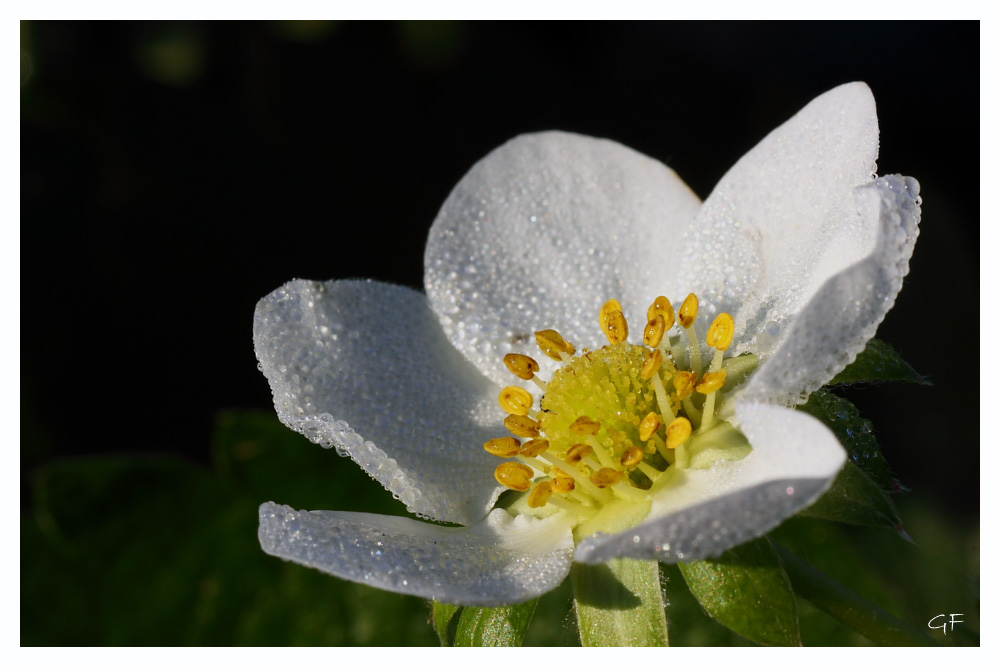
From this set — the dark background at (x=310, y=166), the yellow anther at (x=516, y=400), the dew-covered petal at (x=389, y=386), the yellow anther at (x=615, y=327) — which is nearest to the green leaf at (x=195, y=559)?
the dark background at (x=310, y=166)

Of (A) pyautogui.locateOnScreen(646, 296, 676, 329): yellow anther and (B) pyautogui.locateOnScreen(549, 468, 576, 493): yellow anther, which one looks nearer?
(B) pyautogui.locateOnScreen(549, 468, 576, 493): yellow anther

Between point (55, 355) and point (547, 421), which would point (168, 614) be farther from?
point (547, 421)

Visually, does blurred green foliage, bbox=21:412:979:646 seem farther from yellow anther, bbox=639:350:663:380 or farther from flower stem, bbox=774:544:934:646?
yellow anther, bbox=639:350:663:380

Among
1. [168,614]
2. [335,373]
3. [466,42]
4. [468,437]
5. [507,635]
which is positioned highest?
[466,42]

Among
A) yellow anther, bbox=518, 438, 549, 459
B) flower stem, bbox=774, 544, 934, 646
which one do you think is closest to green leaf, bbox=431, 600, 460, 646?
yellow anther, bbox=518, 438, 549, 459

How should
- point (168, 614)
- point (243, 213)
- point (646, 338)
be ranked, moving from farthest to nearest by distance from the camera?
point (243, 213), point (168, 614), point (646, 338)

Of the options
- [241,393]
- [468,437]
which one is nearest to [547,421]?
[468,437]

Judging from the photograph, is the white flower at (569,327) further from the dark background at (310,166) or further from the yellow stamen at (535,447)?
Result: the dark background at (310,166)
